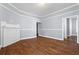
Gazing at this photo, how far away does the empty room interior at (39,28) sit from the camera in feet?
6.40

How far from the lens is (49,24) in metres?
2.13

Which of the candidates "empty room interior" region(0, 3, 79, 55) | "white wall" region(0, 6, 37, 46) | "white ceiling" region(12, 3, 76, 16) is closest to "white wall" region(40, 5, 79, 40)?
"empty room interior" region(0, 3, 79, 55)

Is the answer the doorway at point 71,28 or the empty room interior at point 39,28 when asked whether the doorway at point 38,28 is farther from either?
the doorway at point 71,28

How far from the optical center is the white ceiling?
1986mm

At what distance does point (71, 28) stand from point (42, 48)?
0.79m

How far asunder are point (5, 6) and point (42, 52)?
1240mm

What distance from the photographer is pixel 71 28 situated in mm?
2092

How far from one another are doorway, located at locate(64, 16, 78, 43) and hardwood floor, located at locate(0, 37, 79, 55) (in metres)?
0.12

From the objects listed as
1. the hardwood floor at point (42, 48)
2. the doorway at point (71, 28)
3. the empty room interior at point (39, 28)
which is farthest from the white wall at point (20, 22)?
the doorway at point (71, 28)

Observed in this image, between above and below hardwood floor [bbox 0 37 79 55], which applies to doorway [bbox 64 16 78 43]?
above

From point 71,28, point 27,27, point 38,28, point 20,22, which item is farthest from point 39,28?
point 71,28

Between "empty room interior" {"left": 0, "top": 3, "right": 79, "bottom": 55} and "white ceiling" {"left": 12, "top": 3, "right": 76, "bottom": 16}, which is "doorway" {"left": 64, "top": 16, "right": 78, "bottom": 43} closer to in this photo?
"empty room interior" {"left": 0, "top": 3, "right": 79, "bottom": 55}

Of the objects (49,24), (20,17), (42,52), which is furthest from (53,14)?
(42,52)
